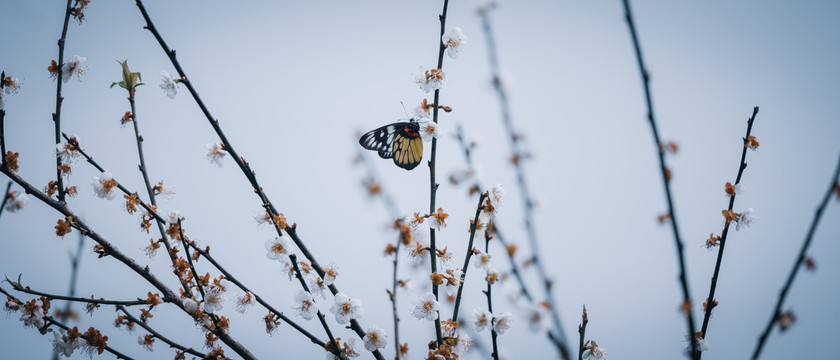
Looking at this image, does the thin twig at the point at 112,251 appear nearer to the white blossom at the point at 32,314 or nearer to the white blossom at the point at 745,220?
the white blossom at the point at 32,314

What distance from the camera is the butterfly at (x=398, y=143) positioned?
343cm

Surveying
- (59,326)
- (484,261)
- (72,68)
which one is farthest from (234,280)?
(72,68)

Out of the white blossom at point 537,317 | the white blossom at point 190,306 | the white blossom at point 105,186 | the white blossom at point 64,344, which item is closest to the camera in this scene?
the white blossom at point 537,317

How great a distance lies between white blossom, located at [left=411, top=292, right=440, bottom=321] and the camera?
204 centimetres

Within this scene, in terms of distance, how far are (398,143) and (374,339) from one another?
1.90 metres

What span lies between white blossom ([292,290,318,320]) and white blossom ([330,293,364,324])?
0.11 m

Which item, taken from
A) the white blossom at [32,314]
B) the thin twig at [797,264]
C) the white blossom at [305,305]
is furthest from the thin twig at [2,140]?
the thin twig at [797,264]

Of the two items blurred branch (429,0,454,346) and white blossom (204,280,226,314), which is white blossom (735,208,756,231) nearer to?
blurred branch (429,0,454,346)

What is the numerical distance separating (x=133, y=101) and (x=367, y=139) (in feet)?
5.51

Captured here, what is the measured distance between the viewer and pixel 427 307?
6.86 feet

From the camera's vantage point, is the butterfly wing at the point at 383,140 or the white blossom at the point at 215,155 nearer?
the white blossom at the point at 215,155

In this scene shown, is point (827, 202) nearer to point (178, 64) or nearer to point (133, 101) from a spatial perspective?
point (178, 64)

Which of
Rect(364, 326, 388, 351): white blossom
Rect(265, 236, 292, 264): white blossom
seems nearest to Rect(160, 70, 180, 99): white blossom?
Rect(265, 236, 292, 264): white blossom

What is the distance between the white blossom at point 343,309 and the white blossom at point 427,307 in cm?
31
